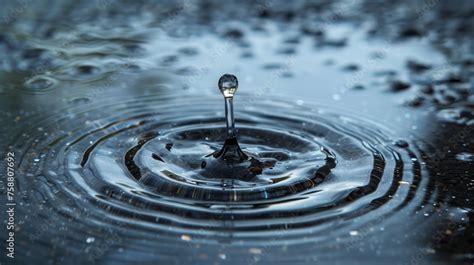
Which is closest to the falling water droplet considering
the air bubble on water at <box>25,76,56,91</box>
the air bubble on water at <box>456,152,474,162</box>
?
the air bubble on water at <box>456,152,474,162</box>

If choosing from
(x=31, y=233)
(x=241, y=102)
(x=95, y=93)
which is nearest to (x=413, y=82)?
(x=241, y=102)

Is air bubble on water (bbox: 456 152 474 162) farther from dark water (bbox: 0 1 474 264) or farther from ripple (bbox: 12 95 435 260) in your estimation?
ripple (bbox: 12 95 435 260)

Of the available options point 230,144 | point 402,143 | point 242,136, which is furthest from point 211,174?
point 402,143

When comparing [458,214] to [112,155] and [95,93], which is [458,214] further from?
[95,93]

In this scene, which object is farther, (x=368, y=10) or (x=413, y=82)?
(x=368, y=10)

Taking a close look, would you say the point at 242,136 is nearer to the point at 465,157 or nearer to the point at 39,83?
the point at 465,157

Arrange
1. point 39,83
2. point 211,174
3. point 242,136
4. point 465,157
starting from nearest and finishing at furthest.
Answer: point 211,174, point 465,157, point 242,136, point 39,83
